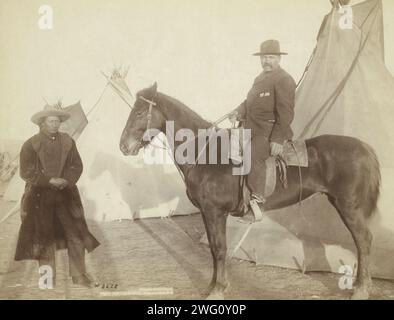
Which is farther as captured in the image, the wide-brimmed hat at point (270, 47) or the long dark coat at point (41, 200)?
the long dark coat at point (41, 200)

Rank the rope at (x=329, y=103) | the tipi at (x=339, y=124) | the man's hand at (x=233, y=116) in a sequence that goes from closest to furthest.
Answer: the man's hand at (x=233, y=116) < the tipi at (x=339, y=124) < the rope at (x=329, y=103)

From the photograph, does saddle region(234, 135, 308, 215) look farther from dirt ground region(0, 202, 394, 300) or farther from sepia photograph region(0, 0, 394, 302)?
dirt ground region(0, 202, 394, 300)

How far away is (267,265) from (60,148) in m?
3.01

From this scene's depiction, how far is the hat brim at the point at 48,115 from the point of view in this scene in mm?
4758

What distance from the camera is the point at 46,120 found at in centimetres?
480

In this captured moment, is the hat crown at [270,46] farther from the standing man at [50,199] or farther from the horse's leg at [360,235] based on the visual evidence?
the standing man at [50,199]

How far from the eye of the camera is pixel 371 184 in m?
4.43

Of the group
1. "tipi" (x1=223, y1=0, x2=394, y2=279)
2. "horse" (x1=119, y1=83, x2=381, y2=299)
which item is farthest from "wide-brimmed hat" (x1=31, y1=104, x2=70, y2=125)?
"tipi" (x1=223, y1=0, x2=394, y2=279)

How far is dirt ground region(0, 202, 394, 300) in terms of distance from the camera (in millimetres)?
4684

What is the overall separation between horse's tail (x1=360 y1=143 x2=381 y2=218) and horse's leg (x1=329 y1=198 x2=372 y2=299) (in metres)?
0.15

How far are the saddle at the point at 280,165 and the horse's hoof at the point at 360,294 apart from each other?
148 centimetres

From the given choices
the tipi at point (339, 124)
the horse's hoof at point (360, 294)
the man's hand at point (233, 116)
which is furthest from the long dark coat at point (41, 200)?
the horse's hoof at point (360, 294)

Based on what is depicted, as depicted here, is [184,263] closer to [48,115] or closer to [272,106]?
[272,106]

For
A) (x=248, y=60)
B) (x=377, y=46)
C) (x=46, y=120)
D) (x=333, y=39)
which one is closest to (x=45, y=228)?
(x=46, y=120)
